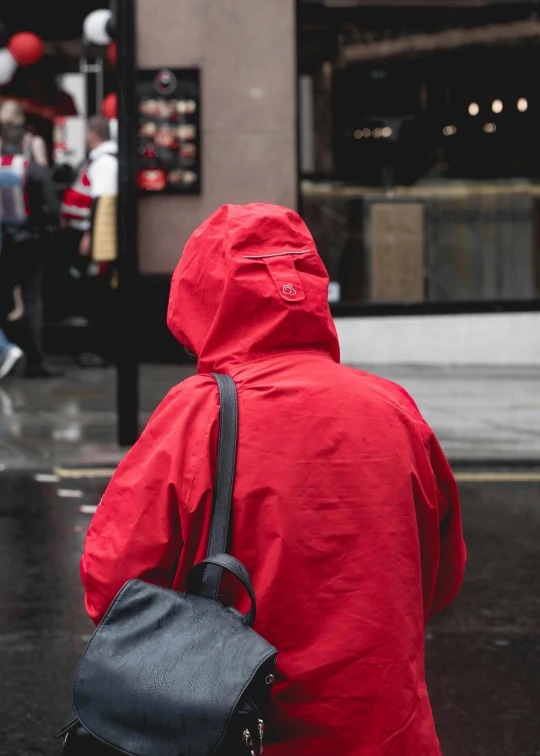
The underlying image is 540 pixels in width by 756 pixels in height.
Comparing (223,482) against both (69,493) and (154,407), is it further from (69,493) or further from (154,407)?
(154,407)

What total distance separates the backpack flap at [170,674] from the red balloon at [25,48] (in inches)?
529

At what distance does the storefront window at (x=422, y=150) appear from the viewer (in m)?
13.0

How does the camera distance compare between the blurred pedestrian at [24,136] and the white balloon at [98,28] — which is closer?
the blurred pedestrian at [24,136]

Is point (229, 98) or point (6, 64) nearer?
point (229, 98)

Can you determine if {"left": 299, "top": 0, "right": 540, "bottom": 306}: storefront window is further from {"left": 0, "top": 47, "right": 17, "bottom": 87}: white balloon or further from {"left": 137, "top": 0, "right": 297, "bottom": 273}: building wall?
{"left": 0, "top": 47, "right": 17, "bottom": 87}: white balloon

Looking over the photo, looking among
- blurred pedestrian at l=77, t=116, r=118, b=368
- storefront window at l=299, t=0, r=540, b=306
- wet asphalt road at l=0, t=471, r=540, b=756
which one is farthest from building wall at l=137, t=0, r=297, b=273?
wet asphalt road at l=0, t=471, r=540, b=756

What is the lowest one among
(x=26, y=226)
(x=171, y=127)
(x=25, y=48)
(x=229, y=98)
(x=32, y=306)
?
(x=32, y=306)

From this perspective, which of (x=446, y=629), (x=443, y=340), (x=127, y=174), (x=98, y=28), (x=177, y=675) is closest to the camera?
(x=177, y=675)

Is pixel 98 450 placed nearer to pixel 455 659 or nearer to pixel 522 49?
pixel 455 659

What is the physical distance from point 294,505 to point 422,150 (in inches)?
452

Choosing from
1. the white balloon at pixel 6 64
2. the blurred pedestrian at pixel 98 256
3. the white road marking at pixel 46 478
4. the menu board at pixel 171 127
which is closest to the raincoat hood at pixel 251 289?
the white road marking at pixel 46 478

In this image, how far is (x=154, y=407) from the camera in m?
10.1

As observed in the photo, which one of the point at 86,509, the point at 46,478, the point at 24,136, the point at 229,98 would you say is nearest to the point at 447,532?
the point at 86,509

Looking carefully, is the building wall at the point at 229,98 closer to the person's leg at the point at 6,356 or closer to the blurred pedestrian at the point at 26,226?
the blurred pedestrian at the point at 26,226
